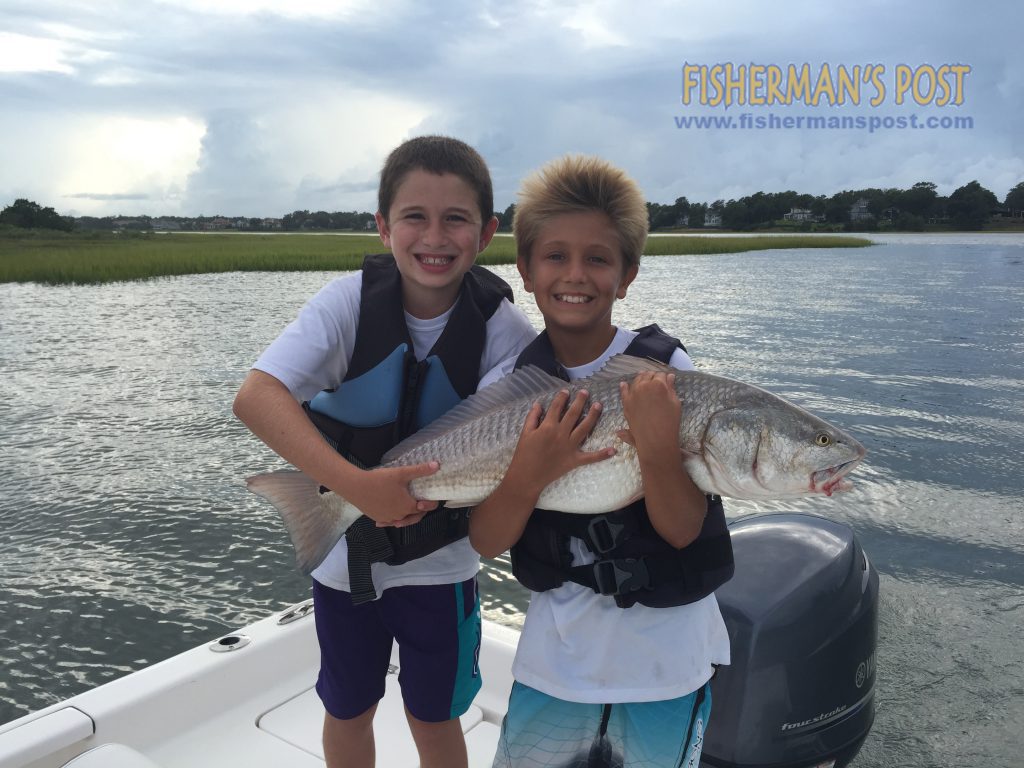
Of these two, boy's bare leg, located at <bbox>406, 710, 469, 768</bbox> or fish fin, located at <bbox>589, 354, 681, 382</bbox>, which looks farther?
boy's bare leg, located at <bbox>406, 710, 469, 768</bbox>

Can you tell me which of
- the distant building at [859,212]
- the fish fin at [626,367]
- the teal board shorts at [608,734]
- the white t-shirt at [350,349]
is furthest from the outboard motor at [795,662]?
the distant building at [859,212]

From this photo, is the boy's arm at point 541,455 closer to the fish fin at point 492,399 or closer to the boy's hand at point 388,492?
the fish fin at point 492,399

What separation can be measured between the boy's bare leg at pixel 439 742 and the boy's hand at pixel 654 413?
4.86 ft

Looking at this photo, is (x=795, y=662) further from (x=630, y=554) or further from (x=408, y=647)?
(x=408, y=647)

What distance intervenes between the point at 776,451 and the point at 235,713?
301cm

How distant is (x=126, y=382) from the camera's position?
537 inches

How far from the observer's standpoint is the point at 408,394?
2.75 m

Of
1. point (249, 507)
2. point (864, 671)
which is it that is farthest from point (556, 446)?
point (249, 507)

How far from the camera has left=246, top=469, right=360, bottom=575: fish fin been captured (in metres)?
2.49

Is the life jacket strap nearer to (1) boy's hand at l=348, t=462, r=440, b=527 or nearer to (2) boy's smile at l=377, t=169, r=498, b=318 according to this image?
(1) boy's hand at l=348, t=462, r=440, b=527

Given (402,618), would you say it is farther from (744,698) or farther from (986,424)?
(986,424)

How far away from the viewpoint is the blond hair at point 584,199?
248cm

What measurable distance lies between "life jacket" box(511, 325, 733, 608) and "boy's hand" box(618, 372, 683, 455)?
331 millimetres

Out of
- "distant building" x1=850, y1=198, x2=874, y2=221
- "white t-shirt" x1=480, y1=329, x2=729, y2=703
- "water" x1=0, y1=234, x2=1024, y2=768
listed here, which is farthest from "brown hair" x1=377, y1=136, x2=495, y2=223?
"distant building" x1=850, y1=198, x2=874, y2=221
